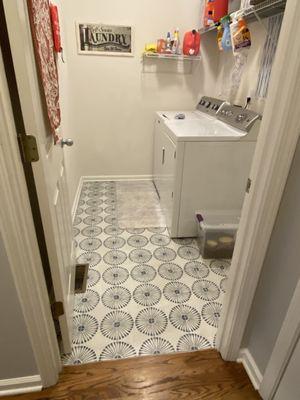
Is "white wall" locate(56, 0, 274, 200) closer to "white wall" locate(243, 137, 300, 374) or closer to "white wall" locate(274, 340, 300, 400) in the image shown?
"white wall" locate(243, 137, 300, 374)

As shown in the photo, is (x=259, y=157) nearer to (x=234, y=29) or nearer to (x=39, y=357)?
(x=39, y=357)

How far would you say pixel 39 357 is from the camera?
1.10 meters

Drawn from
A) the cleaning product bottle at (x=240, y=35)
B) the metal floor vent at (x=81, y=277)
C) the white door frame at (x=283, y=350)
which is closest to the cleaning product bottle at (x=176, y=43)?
the cleaning product bottle at (x=240, y=35)

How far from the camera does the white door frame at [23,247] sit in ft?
2.42

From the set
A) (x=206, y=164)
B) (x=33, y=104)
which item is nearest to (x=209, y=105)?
(x=206, y=164)

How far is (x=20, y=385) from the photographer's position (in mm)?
1157

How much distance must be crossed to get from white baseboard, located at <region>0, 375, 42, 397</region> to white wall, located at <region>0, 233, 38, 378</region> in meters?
0.02

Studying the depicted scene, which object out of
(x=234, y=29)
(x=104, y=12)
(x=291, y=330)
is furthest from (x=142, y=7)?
(x=291, y=330)

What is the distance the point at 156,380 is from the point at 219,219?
1.18 meters

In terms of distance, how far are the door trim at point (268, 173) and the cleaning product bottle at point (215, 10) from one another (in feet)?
6.07

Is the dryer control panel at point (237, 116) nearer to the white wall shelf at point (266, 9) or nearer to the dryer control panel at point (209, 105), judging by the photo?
the dryer control panel at point (209, 105)

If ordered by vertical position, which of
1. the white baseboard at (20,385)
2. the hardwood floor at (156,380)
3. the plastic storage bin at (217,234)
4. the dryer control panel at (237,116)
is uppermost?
the dryer control panel at (237,116)

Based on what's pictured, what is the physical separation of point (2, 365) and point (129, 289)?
81 centimetres

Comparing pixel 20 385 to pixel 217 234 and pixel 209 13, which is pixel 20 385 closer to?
pixel 217 234
